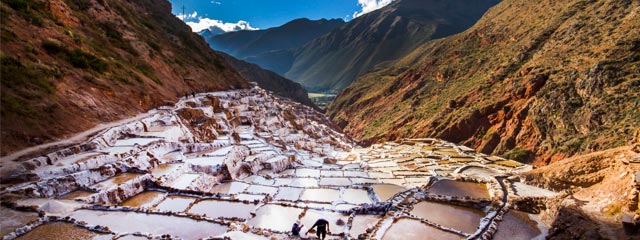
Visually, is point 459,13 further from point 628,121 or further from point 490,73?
point 628,121

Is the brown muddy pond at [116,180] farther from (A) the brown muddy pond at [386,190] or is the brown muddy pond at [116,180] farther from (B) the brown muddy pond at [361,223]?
(A) the brown muddy pond at [386,190]

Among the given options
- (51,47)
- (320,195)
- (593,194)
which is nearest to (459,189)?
(593,194)

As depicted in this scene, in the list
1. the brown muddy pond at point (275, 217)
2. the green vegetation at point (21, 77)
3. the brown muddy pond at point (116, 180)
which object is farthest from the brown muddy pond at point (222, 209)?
the green vegetation at point (21, 77)

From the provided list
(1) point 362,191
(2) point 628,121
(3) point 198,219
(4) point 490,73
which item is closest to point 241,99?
(1) point 362,191

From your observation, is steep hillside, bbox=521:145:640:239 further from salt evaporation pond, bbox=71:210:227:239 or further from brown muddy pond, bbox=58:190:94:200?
brown muddy pond, bbox=58:190:94:200

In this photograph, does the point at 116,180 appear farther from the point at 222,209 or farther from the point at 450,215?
the point at 450,215
